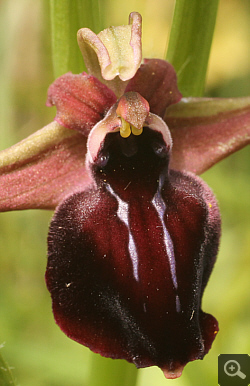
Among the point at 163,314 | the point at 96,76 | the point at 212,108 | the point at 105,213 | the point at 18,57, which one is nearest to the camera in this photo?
the point at 163,314

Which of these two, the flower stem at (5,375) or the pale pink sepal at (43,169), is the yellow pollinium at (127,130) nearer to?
the pale pink sepal at (43,169)

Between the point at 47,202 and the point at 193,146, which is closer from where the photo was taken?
the point at 47,202

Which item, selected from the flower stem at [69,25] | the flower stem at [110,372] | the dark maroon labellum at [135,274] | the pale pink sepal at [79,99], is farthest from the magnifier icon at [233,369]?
the flower stem at [69,25]

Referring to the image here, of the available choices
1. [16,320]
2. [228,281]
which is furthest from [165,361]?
[228,281]

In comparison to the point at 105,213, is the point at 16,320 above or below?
below

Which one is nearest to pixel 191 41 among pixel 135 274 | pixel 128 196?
pixel 128 196

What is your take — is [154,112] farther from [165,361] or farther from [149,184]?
[165,361]
